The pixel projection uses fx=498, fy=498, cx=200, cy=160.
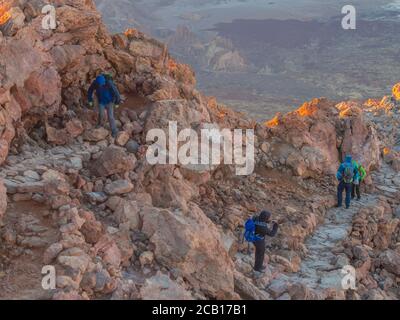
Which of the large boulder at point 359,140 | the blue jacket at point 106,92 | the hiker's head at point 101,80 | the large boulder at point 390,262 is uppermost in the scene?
the hiker's head at point 101,80

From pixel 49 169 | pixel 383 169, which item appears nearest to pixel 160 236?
pixel 49 169

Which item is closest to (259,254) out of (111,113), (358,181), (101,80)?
(111,113)

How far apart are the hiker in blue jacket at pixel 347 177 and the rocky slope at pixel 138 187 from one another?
332mm

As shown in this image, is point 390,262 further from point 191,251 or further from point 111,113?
point 111,113

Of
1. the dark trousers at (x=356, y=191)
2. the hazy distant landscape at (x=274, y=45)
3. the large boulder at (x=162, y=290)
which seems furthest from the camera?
the hazy distant landscape at (x=274, y=45)

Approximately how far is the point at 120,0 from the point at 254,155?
78376 mm

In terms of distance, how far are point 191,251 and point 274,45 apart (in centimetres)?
6962

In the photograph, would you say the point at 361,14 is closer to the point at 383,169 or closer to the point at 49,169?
the point at 383,169

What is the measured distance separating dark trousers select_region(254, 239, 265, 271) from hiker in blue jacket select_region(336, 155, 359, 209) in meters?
4.10

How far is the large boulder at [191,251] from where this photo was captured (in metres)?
7.16

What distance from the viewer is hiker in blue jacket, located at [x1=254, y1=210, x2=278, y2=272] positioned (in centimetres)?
791

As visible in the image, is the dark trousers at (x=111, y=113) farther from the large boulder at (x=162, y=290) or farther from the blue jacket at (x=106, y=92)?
the large boulder at (x=162, y=290)

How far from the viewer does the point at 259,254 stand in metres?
8.25

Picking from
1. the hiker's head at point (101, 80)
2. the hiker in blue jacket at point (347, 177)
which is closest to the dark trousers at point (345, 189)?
the hiker in blue jacket at point (347, 177)
